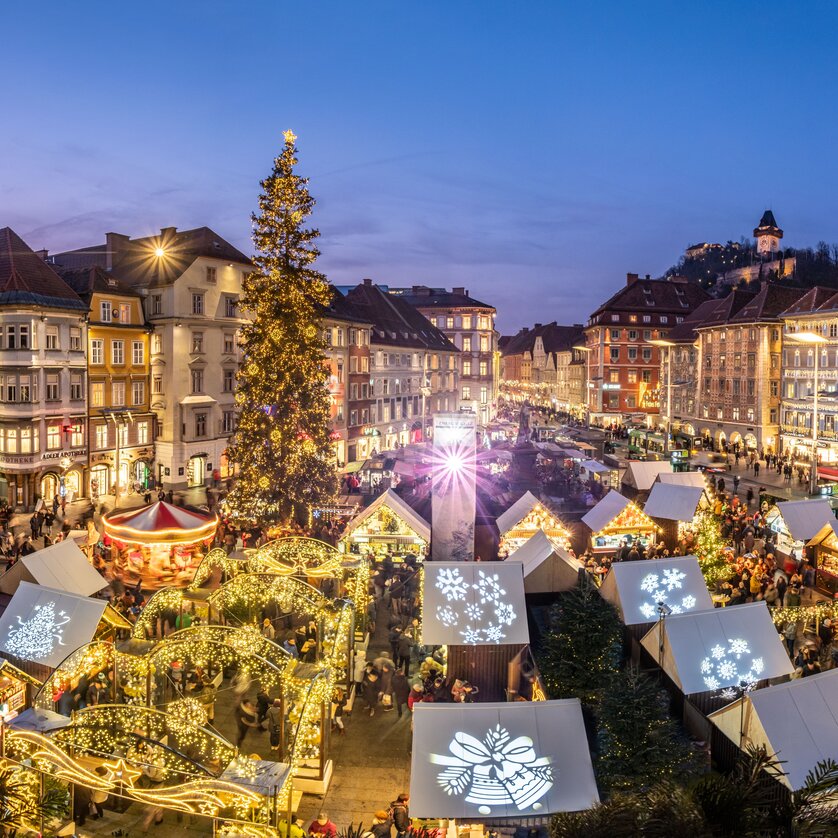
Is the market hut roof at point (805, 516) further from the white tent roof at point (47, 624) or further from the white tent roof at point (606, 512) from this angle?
the white tent roof at point (47, 624)

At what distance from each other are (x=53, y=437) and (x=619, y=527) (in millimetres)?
24708

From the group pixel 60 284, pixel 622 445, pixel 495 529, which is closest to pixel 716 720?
pixel 495 529

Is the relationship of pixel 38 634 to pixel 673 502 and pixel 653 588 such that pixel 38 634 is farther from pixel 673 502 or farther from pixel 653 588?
pixel 673 502

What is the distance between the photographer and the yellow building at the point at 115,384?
32.8m

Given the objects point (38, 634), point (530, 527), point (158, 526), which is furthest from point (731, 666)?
point (158, 526)

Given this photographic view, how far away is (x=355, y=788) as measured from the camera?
11047 mm

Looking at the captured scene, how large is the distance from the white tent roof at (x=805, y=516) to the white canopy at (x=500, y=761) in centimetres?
1559

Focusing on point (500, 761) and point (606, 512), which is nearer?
point (500, 761)

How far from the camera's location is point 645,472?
2958cm

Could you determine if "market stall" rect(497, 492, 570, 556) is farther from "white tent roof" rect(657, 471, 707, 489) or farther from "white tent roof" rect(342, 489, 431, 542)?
"white tent roof" rect(657, 471, 707, 489)

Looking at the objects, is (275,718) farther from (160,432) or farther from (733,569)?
(160,432)

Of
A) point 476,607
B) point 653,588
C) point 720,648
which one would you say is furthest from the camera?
point 653,588

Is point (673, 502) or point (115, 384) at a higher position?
point (115, 384)

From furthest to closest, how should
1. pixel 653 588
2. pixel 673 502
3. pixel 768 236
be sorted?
pixel 768 236 < pixel 673 502 < pixel 653 588
